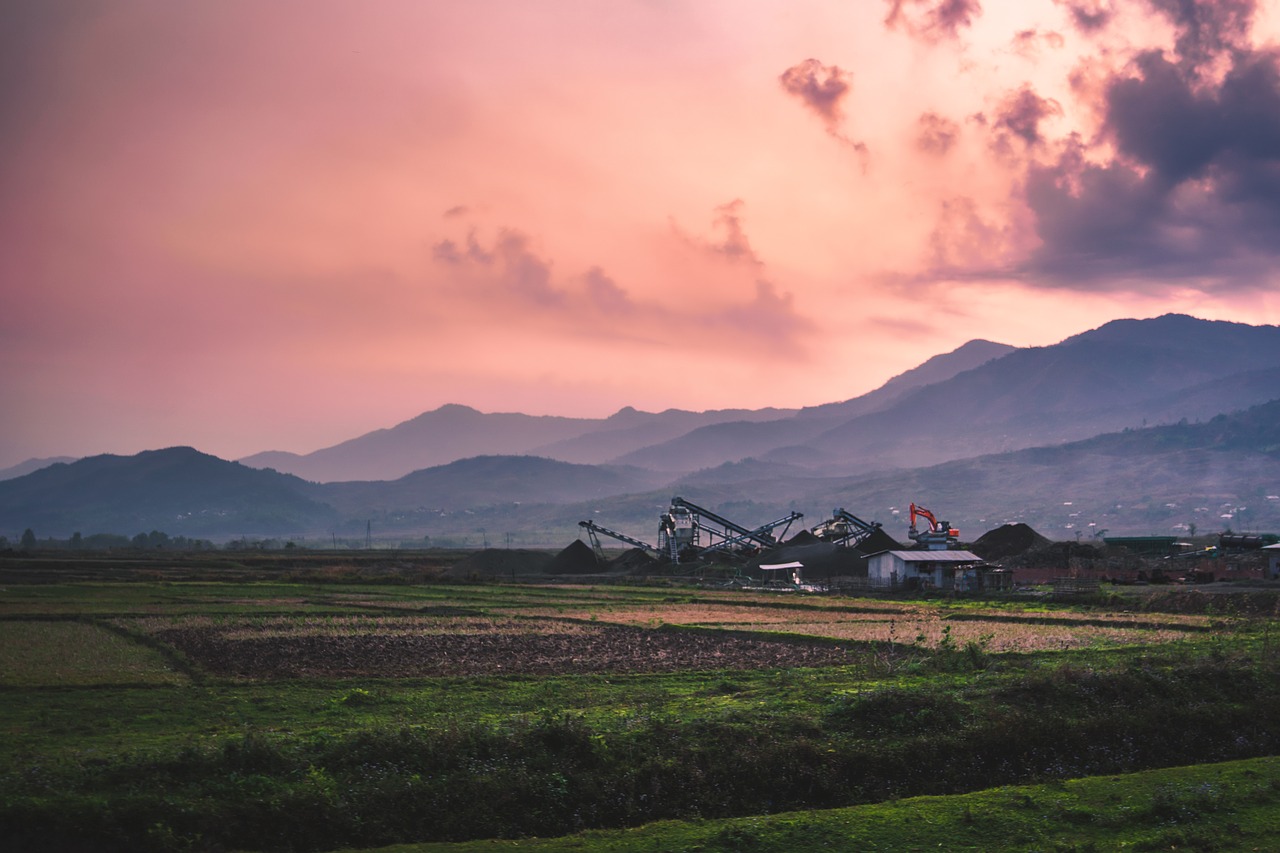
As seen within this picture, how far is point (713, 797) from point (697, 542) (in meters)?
88.0

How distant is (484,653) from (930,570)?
42044 millimetres

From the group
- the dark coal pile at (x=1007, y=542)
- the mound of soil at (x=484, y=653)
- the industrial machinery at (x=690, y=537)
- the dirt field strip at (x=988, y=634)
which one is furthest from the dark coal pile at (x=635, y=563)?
the mound of soil at (x=484, y=653)

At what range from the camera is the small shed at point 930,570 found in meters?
65.2

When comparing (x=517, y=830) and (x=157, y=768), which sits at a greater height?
(x=157, y=768)

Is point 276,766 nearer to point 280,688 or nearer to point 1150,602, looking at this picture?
point 280,688

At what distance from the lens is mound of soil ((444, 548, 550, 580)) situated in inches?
3536

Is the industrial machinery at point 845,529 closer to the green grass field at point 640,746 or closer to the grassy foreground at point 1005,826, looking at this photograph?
the green grass field at point 640,746

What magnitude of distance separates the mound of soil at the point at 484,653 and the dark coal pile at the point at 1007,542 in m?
51.6

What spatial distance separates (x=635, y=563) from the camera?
9881 cm

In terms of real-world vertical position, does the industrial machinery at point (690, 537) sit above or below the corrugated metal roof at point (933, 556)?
above

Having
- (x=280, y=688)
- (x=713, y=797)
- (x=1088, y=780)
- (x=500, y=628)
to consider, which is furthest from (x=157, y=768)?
(x=500, y=628)

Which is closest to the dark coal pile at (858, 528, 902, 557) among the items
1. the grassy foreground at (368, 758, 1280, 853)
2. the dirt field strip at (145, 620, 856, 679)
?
the dirt field strip at (145, 620, 856, 679)

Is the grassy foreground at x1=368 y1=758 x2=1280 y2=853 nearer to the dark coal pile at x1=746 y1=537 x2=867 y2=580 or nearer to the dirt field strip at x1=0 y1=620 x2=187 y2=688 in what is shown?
the dirt field strip at x1=0 y1=620 x2=187 y2=688

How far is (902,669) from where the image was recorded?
90.5 feet
